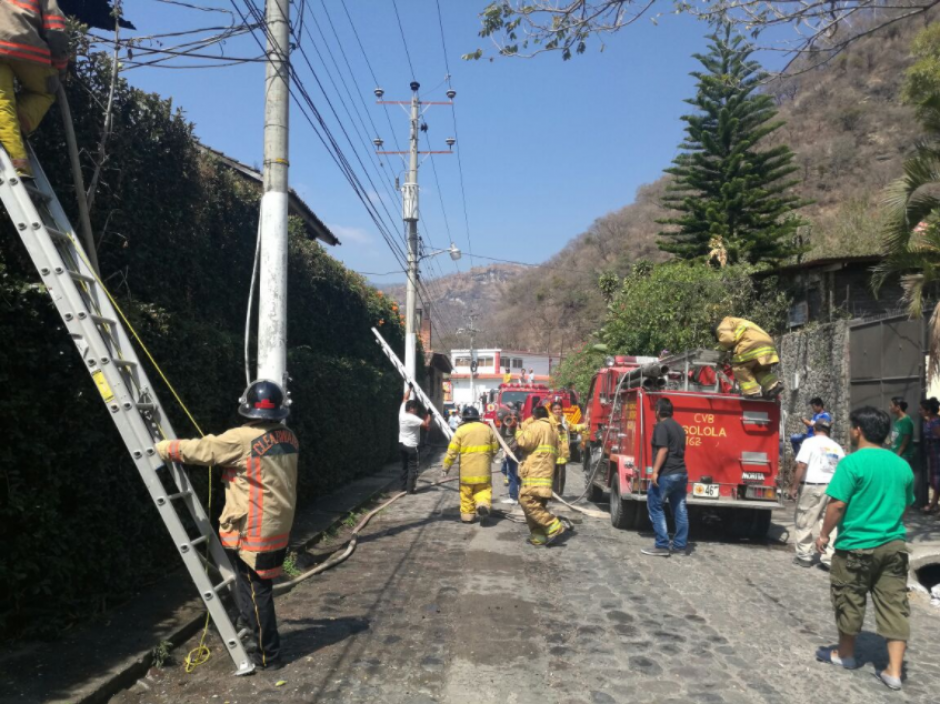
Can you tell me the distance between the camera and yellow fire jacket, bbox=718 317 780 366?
959 centimetres

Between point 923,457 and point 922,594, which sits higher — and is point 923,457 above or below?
above

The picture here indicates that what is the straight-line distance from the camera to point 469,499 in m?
11.3

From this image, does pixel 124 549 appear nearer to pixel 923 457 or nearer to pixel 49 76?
pixel 49 76

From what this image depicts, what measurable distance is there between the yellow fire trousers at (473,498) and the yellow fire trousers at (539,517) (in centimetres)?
132

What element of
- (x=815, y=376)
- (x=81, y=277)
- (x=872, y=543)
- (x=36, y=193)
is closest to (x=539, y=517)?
(x=872, y=543)

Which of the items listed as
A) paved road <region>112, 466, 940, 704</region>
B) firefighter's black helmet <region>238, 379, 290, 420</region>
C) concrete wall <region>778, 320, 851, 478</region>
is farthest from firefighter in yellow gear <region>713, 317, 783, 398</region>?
firefighter's black helmet <region>238, 379, 290, 420</region>

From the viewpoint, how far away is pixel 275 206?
27.0 ft

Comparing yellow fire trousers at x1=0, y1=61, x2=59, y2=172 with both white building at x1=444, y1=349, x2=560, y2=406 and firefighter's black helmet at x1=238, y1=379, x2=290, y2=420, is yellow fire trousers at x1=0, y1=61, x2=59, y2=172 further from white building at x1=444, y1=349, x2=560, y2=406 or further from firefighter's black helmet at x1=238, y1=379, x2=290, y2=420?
white building at x1=444, y1=349, x2=560, y2=406

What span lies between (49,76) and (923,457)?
13.5 m

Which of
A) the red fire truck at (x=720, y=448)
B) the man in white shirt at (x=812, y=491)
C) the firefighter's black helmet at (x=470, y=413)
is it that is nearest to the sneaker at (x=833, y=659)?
the man in white shirt at (x=812, y=491)

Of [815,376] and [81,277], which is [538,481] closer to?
[81,277]

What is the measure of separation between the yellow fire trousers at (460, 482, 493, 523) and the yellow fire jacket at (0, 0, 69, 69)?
7592 millimetres

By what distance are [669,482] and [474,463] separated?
2.85 meters

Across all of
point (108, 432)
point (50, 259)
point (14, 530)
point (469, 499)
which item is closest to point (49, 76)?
point (50, 259)
